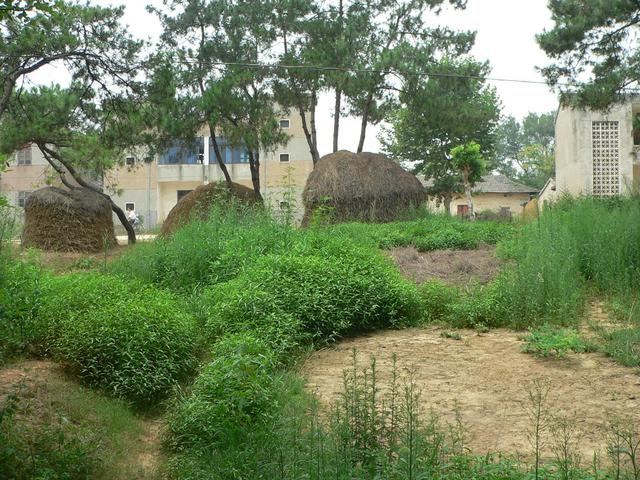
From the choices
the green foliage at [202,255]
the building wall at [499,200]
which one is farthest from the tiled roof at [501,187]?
the green foliage at [202,255]

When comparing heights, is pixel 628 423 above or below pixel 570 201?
below

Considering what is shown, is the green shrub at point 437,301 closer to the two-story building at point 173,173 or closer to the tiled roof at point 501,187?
the two-story building at point 173,173

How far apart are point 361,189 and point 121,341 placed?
41.7ft

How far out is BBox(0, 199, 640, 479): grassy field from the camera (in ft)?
12.5

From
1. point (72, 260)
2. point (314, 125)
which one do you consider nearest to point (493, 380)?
point (72, 260)

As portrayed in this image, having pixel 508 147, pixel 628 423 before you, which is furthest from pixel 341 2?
pixel 508 147

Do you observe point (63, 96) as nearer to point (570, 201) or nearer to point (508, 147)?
point (570, 201)

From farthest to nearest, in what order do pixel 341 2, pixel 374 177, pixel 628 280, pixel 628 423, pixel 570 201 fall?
pixel 341 2
pixel 374 177
pixel 570 201
pixel 628 280
pixel 628 423

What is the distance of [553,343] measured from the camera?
6.39 meters

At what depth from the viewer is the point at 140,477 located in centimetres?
407

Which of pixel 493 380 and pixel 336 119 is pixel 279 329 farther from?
pixel 336 119

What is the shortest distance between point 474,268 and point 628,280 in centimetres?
252

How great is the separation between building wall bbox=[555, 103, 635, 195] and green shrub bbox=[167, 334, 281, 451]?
18700 millimetres

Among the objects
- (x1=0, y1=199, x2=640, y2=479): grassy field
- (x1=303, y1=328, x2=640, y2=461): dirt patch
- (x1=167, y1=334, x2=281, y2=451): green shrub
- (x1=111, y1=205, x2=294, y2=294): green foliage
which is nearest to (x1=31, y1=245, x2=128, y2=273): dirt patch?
(x1=111, y1=205, x2=294, y2=294): green foliage
